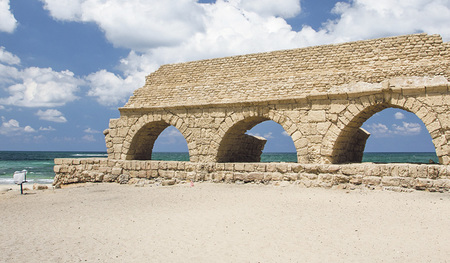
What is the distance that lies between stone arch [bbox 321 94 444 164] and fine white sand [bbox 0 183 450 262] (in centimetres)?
123

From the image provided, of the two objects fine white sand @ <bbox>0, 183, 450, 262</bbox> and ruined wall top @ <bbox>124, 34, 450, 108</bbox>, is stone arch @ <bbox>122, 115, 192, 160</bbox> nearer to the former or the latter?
ruined wall top @ <bbox>124, 34, 450, 108</bbox>

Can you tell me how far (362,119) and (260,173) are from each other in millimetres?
3049

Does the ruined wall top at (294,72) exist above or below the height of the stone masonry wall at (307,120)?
above

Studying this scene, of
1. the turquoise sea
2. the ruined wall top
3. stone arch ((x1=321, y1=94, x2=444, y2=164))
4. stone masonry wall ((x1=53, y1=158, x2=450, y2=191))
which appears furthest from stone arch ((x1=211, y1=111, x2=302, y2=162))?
the turquoise sea

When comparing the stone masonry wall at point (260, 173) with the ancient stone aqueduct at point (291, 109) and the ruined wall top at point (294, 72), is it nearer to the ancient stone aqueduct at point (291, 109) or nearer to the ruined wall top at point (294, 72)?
the ancient stone aqueduct at point (291, 109)

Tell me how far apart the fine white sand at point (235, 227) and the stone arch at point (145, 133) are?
325 centimetres

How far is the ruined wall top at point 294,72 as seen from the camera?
8.70m

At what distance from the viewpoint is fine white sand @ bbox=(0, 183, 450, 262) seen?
4.29 m

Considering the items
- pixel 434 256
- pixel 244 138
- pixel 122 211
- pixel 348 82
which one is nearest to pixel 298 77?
pixel 348 82

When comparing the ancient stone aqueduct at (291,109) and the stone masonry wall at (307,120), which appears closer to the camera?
the stone masonry wall at (307,120)

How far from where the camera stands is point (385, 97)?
852 cm

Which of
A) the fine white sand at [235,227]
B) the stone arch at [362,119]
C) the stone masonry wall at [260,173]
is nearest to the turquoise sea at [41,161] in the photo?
the stone masonry wall at [260,173]

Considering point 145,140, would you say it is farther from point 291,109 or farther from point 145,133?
point 291,109

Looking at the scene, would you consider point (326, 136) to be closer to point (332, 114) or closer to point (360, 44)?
point (332, 114)
